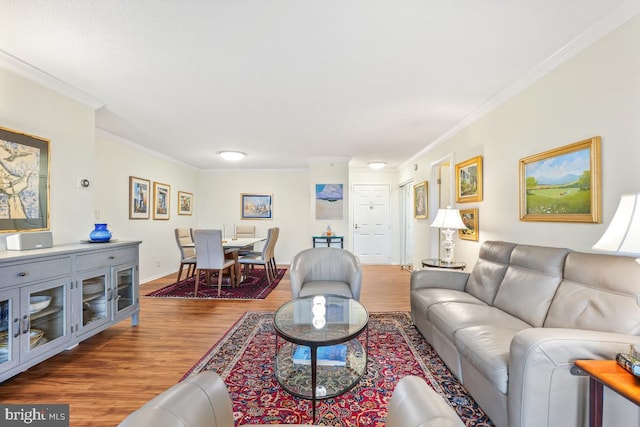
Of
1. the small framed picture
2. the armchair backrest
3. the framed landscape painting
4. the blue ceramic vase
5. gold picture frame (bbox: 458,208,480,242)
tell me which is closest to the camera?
the framed landscape painting

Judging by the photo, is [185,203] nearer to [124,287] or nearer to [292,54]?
[124,287]

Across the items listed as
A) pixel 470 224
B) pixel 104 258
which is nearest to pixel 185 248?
pixel 104 258

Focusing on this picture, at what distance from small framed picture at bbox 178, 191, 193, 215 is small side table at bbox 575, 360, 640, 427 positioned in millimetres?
6821

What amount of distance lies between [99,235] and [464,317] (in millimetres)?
3436

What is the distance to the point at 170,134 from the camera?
14.1 feet

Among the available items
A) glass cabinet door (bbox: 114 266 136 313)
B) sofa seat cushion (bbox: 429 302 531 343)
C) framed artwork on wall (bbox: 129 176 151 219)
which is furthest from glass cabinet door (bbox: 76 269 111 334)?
sofa seat cushion (bbox: 429 302 531 343)

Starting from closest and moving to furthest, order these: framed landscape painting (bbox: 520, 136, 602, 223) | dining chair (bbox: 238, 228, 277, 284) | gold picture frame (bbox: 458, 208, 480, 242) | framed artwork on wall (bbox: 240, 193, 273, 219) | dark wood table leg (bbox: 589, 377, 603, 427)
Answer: dark wood table leg (bbox: 589, 377, 603, 427) → framed landscape painting (bbox: 520, 136, 602, 223) → gold picture frame (bbox: 458, 208, 480, 242) → dining chair (bbox: 238, 228, 277, 284) → framed artwork on wall (bbox: 240, 193, 273, 219)

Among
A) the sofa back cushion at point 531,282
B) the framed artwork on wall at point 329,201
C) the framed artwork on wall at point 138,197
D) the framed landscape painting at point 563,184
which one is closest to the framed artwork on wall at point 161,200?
the framed artwork on wall at point 138,197

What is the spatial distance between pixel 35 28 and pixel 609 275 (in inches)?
154

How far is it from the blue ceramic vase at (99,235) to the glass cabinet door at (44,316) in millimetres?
633

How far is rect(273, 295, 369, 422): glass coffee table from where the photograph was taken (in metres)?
1.86

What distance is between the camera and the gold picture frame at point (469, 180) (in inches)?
135

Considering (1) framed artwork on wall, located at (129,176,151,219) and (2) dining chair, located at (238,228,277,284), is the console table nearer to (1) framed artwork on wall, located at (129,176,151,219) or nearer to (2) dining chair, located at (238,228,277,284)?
(2) dining chair, located at (238,228,277,284)

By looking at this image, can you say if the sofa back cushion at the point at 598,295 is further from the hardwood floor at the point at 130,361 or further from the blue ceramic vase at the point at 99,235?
the blue ceramic vase at the point at 99,235
